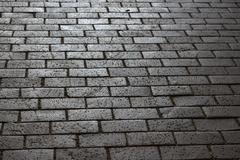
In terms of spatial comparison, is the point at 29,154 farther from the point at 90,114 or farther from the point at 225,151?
the point at 225,151

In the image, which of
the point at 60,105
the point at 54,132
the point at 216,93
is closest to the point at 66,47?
the point at 60,105

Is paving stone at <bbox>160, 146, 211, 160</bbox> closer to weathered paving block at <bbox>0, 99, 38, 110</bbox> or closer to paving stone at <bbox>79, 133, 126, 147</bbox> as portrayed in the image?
paving stone at <bbox>79, 133, 126, 147</bbox>

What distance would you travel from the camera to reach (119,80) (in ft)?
12.5

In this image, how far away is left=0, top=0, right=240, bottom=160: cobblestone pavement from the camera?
3.08 metres

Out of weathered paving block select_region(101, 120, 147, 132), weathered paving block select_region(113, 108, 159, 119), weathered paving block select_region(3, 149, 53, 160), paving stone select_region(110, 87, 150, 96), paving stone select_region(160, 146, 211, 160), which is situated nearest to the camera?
weathered paving block select_region(3, 149, 53, 160)

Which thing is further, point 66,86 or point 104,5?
point 104,5

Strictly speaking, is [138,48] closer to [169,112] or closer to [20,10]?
[169,112]

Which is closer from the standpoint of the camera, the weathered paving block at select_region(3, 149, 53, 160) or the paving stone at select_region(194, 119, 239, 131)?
the weathered paving block at select_region(3, 149, 53, 160)

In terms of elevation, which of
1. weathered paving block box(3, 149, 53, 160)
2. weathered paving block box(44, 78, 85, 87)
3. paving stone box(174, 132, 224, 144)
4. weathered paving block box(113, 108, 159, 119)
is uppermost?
weathered paving block box(3, 149, 53, 160)

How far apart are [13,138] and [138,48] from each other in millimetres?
1902

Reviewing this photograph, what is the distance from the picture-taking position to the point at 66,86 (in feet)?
12.0

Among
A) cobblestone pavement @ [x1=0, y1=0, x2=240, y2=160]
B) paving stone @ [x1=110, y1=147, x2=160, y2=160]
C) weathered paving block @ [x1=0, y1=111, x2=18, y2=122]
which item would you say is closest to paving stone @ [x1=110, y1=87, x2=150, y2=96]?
cobblestone pavement @ [x1=0, y1=0, x2=240, y2=160]

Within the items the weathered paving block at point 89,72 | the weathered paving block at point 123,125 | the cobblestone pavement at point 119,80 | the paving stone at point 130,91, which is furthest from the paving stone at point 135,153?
the weathered paving block at point 89,72

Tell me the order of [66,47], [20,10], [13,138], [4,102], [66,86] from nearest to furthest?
[13,138], [4,102], [66,86], [66,47], [20,10]
